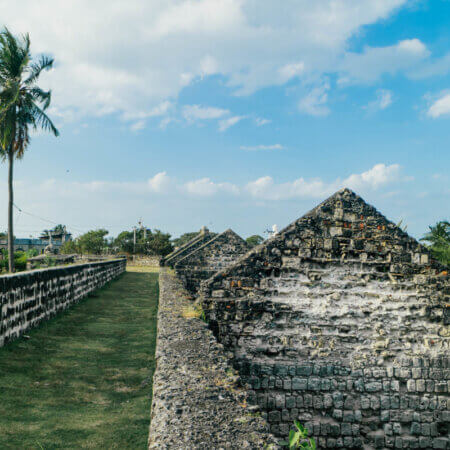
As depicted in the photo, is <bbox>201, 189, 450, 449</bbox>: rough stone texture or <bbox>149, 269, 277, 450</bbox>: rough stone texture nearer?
<bbox>149, 269, 277, 450</bbox>: rough stone texture

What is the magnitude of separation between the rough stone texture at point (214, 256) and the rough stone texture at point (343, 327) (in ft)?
38.3

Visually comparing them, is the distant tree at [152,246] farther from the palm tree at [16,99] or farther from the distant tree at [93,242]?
the palm tree at [16,99]

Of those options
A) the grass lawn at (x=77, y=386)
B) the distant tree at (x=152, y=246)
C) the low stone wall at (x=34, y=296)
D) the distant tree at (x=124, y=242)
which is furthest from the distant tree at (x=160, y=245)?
the grass lawn at (x=77, y=386)

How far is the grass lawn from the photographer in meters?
3.87

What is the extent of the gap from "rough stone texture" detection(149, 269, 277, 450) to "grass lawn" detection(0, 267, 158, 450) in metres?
0.69

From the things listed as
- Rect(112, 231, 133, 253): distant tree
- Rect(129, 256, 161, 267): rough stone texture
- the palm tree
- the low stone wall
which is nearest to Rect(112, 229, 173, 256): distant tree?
Rect(112, 231, 133, 253): distant tree

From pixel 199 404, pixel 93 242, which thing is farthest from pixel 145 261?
pixel 199 404

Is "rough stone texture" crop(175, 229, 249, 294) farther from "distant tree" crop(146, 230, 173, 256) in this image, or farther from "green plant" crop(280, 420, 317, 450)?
"distant tree" crop(146, 230, 173, 256)

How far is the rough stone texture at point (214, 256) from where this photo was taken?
59.5 feet

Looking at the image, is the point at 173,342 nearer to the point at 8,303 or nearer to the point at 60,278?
the point at 8,303

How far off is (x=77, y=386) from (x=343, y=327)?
3815 millimetres

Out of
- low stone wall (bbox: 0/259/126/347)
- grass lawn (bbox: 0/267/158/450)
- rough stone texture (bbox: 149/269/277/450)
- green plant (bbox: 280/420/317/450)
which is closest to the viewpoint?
rough stone texture (bbox: 149/269/277/450)

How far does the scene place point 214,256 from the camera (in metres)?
18.2

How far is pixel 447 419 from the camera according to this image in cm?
637
